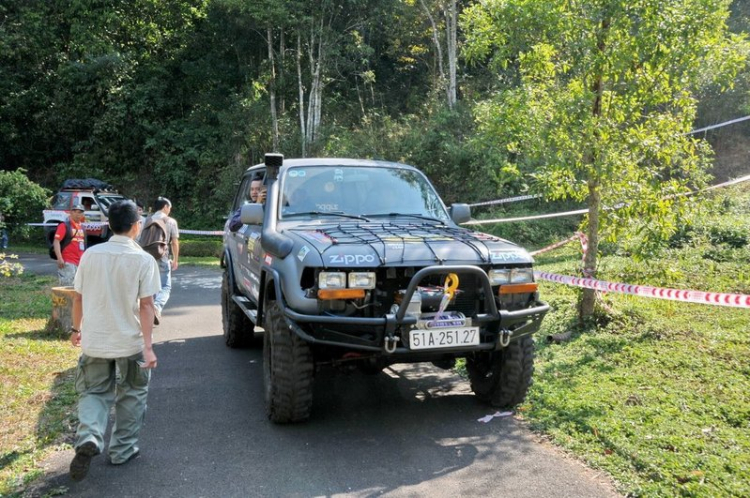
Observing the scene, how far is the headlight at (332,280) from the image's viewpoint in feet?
14.6

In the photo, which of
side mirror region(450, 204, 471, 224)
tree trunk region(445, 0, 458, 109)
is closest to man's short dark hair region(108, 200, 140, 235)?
side mirror region(450, 204, 471, 224)

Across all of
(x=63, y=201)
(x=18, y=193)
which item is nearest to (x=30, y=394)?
(x=18, y=193)

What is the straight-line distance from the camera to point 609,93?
23.2 ft

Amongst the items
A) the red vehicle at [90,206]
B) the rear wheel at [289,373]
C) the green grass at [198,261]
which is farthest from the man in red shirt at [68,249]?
the red vehicle at [90,206]

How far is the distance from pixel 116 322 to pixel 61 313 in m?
4.48

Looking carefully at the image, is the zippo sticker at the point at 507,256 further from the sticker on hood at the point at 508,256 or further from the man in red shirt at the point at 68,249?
the man in red shirt at the point at 68,249

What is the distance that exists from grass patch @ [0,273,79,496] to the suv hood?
7.45ft

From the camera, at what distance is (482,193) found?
18828 mm

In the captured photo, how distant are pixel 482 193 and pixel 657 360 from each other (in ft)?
43.1

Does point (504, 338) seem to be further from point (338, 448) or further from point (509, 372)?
point (338, 448)

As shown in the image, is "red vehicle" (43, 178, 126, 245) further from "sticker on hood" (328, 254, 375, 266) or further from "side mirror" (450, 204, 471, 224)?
"sticker on hood" (328, 254, 375, 266)

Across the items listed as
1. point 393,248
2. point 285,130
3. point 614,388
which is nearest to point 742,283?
point 614,388

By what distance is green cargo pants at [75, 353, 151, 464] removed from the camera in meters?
4.24

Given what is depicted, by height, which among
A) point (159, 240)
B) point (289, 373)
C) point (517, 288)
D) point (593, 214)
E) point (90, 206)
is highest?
point (90, 206)
